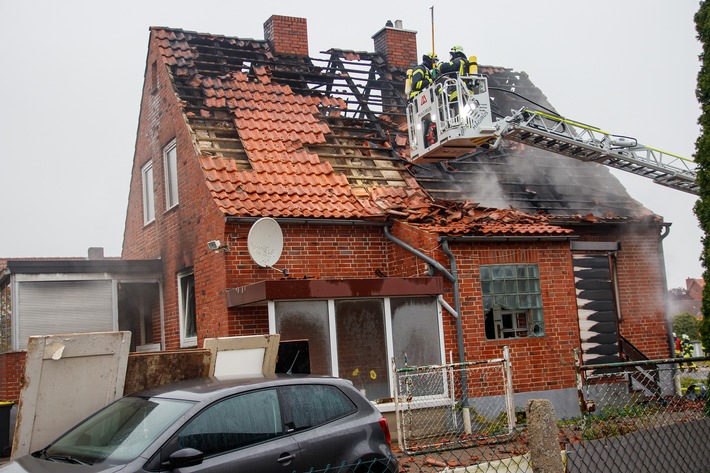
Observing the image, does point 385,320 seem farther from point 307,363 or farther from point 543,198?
point 543,198

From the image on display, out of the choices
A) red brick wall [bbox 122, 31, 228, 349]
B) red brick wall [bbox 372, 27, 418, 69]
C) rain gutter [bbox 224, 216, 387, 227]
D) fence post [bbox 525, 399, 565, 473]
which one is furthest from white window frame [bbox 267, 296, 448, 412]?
red brick wall [bbox 372, 27, 418, 69]

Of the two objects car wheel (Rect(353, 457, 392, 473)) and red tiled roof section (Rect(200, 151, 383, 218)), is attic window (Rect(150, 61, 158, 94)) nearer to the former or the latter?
red tiled roof section (Rect(200, 151, 383, 218))

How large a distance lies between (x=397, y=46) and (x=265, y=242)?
8952mm

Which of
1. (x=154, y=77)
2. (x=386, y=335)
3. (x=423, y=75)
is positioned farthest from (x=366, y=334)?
(x=154, y=77)

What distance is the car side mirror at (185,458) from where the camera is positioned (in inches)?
224

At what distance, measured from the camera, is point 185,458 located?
570 centimetres

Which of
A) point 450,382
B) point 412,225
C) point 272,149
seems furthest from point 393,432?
point 272,149

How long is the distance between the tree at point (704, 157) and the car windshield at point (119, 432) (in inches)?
197

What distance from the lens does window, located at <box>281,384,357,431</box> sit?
6.73m

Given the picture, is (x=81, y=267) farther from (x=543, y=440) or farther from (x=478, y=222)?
(x=543, y=440)

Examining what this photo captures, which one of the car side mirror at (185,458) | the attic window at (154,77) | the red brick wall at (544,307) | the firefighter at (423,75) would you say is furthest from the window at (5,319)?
the car side mirror at (185,458)

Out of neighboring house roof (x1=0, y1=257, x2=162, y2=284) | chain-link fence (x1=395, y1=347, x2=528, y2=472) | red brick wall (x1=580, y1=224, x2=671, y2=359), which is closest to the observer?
chain-link fence (x1=395, y1=347, x2=528, y2=472)

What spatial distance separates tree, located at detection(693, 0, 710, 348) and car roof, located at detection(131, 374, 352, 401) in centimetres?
362

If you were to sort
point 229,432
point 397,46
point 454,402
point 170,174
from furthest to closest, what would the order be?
point 397,46, point 170,174, point 454,402, point 229,432
